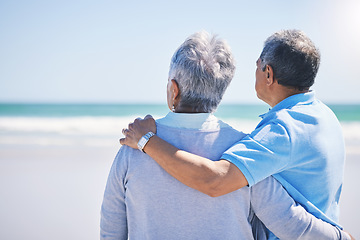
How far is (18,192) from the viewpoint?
475 centimetres

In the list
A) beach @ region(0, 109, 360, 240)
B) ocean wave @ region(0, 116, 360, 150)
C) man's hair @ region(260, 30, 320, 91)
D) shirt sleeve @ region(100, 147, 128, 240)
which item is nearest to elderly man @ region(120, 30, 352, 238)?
man's hair @ region(260, 30, 320, 91)

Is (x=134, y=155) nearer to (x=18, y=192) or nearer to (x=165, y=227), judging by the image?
(x=165, y=227)

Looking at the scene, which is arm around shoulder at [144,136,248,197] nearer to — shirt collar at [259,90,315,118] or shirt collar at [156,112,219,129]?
shirt collar at [156,112,219,129]

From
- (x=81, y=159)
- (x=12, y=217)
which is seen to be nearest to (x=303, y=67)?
(x=12, y=217)

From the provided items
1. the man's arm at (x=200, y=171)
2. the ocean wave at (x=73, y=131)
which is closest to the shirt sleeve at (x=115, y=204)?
the man's arm at (x=200, y=171)

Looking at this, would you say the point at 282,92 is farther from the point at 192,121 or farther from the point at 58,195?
the point at 58,195

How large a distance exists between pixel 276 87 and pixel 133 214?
0.85 m

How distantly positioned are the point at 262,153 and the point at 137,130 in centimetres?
49

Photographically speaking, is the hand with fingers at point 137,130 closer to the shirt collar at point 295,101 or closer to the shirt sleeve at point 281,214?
the shirt sleeve at point 281,214

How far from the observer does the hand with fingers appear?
149cm

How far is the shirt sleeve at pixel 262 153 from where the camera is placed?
143 centimetres

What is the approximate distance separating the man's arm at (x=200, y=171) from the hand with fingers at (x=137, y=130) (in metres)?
0.09

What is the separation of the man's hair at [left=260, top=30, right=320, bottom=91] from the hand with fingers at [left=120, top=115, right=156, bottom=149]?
631mm

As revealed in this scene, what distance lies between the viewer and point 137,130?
1517 mm
